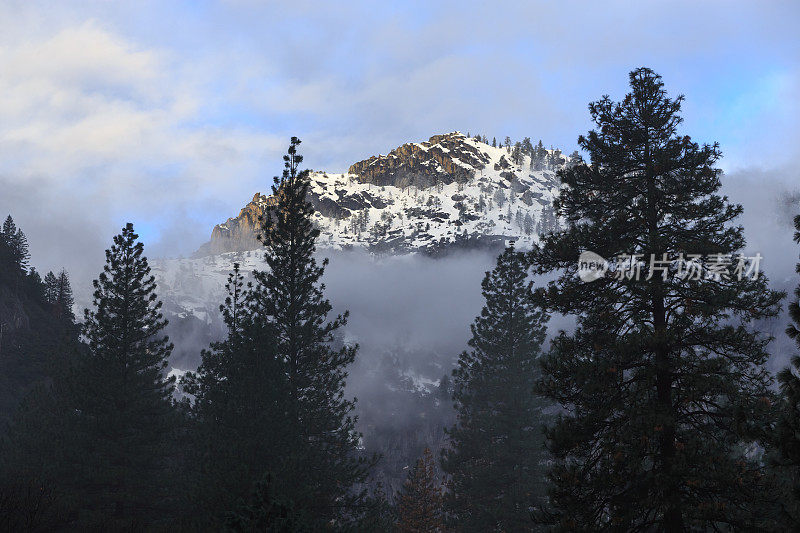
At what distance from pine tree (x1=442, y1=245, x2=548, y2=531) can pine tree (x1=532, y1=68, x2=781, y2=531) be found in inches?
509

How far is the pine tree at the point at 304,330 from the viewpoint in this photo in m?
21.9

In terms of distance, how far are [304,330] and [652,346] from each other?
16.0 m

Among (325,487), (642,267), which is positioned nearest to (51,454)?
(325,487)

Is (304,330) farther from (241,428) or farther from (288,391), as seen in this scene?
(241,428)

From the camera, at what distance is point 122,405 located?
23.7 metres

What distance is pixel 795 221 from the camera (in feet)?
29.6

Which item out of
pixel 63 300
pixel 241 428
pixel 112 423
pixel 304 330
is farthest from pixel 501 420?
pixel 63 300

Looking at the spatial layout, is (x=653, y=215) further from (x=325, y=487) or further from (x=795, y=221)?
(x=325, y=487)

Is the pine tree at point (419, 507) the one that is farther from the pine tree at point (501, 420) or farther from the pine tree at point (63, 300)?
the pine tree at point (63, 300)

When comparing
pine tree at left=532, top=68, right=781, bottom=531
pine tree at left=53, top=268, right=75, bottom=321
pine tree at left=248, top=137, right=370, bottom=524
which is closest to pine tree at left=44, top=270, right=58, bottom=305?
pine tree at left=53, top=268, right=75, bottom=321

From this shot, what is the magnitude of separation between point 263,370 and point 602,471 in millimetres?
11753

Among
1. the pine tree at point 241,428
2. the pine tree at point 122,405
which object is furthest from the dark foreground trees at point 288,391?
the pine tree at point 122,405

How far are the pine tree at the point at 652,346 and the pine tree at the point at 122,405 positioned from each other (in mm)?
17783

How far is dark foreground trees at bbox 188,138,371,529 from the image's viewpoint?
16375 millimetres
